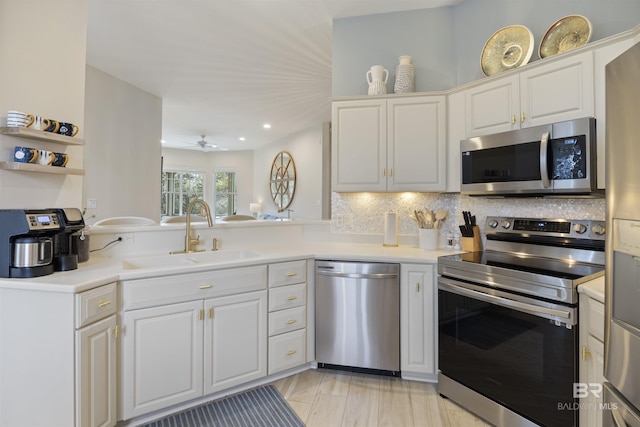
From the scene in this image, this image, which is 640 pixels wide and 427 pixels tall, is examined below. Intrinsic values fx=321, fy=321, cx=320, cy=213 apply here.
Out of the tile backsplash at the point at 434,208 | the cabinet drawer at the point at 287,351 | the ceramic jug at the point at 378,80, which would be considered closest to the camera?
the tile backsplash at the point at 434,208

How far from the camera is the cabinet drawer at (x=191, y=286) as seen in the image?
1.70 metres

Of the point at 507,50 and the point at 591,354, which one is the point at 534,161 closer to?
the point at 507,50

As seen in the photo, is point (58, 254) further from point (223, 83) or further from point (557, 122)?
point (223, 83)

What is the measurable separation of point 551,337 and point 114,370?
84.5 inches

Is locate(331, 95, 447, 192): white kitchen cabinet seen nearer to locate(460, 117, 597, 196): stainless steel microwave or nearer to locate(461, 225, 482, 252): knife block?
locate(460, 117, 597, 196): stainless steel microwave

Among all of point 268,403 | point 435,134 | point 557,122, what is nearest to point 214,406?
point 268,403

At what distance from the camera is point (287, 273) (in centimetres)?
224

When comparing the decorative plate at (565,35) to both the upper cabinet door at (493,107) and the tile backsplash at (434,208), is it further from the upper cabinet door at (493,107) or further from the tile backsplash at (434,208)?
the tile backsplash at (434,208)

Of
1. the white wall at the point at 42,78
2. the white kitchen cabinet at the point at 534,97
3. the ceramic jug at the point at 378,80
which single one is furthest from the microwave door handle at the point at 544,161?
the white wall at the point at 42,78

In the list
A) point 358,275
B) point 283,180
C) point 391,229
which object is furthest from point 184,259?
point 283,180

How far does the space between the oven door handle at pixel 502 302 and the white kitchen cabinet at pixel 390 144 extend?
82 cm

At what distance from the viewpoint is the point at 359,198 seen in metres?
2.96

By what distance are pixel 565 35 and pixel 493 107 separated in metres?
0.57

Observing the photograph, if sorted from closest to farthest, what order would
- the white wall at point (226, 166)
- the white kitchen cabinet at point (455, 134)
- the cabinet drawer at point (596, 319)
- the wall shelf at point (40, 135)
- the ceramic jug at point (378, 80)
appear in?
the cabinet drawer at point (596, 319)
the wall shelf at point (40, 135)
the white kitchen cabinet at point (455, 134)
the ceramic jug at point (378, 80)
the white wall at point (226, 166)
